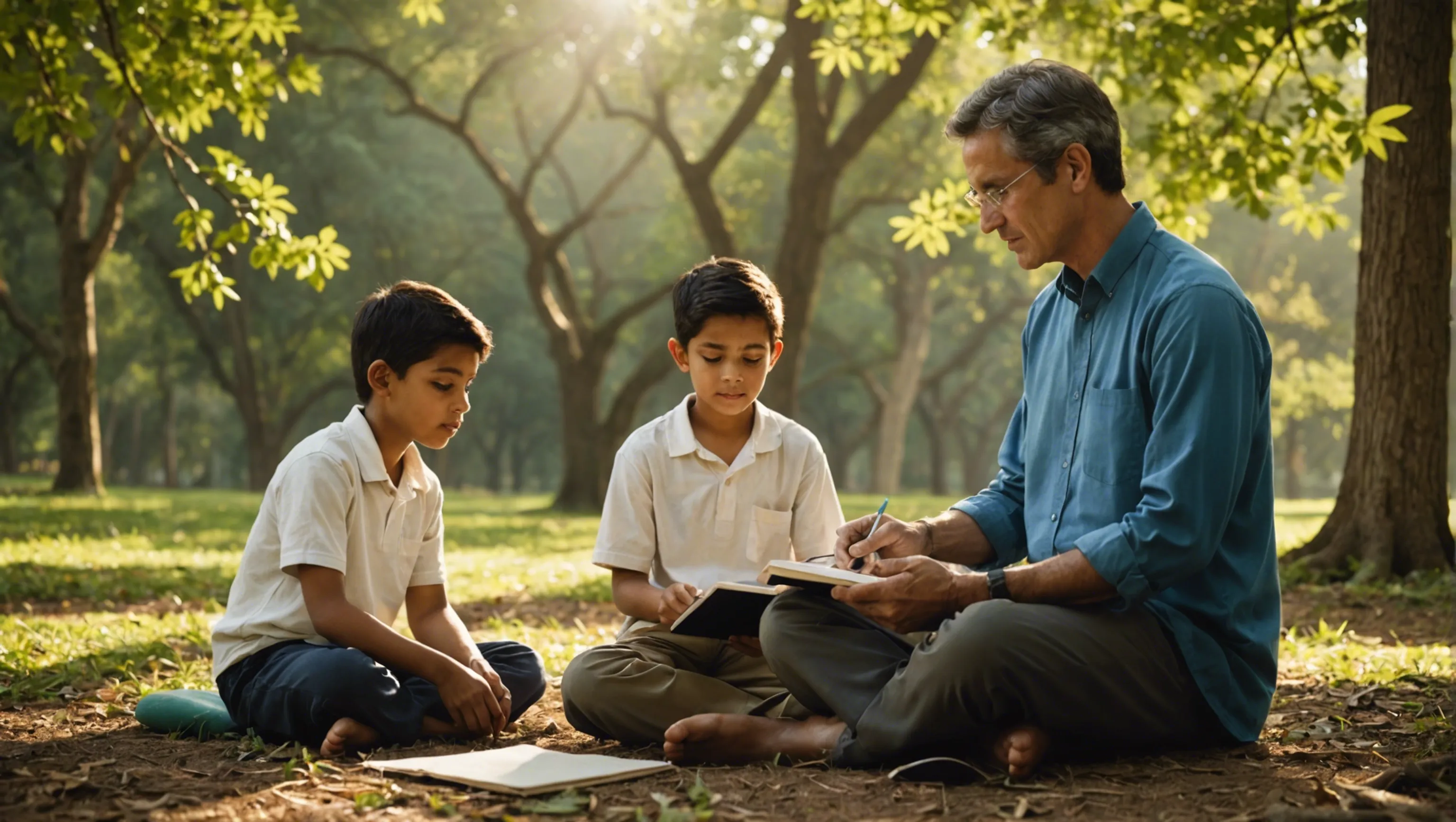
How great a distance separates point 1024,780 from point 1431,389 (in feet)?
18.7

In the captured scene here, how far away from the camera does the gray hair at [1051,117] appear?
345 cm

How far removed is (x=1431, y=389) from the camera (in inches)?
297

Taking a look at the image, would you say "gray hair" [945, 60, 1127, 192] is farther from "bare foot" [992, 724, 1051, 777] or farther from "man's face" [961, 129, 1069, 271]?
"bare foot" [992, 724, 1051, 777]

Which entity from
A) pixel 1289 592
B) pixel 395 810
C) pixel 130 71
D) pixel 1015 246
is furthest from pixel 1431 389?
pixel 130 71

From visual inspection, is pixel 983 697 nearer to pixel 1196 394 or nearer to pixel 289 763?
pixel 1196 394

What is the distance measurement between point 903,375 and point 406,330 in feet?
90.0

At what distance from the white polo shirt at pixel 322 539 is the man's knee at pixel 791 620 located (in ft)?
4.42

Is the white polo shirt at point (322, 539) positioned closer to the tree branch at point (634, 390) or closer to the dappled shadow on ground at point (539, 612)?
the dappled shadow on ground at point (539, 612)

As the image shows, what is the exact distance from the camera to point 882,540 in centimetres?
362

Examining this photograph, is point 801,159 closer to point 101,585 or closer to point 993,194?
point 101,585

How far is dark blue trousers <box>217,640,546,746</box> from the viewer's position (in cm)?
376

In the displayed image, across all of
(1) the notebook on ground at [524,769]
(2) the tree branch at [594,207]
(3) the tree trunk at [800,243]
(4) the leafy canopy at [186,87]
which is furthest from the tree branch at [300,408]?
(1) the notebook on ground at [524,769]

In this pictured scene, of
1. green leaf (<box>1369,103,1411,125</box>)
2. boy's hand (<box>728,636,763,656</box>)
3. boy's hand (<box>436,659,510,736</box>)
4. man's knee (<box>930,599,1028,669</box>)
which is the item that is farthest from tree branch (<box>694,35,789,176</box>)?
man's knee (<box>930,599,1028,669</box>)

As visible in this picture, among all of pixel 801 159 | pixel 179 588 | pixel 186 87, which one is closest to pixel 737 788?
pixel 186 87
